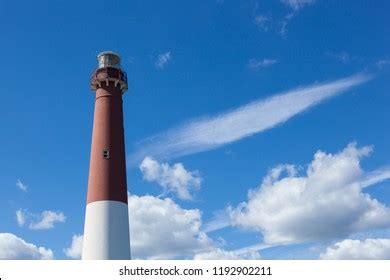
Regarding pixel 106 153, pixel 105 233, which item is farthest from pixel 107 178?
pixel 105 233

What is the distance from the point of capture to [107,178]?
34.5 metres

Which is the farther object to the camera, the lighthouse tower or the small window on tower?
the small window on tower

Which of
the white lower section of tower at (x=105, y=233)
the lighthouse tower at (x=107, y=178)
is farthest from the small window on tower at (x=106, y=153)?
the white lower section of tower at (x=105, y=233)

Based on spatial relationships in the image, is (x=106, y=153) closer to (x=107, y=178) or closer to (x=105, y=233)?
(x=107, y=178)

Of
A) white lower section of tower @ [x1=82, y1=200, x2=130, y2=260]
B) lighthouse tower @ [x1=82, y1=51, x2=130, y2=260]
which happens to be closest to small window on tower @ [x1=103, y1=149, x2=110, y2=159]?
lighthouse tower @ [x1=82, y1=51, x2=130, y2=260]

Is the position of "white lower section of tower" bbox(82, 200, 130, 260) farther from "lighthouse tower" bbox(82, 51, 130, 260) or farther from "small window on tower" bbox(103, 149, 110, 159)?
"small window on tower" bbox(103, 149, 110, 159)

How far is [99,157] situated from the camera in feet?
116

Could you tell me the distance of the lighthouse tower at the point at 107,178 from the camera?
3334 cm

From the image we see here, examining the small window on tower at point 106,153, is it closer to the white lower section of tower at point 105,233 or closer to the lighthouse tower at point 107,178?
the lighthouse tower at point 107,178

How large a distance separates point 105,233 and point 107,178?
11.9 ft

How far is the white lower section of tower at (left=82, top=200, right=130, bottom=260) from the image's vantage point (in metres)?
33.1
